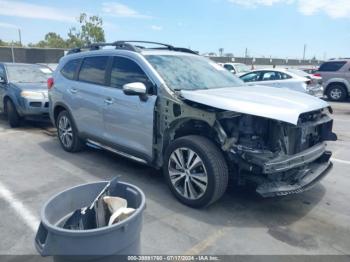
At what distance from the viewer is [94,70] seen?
17.5 ft

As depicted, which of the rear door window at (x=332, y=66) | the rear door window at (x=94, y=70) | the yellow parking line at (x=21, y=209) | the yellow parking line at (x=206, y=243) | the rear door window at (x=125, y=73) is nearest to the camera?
the yellow parking line at (x=206, y=243)

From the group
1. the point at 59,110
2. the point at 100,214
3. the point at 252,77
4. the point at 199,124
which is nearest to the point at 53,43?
the point at 252,77

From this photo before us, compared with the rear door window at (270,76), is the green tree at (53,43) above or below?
above

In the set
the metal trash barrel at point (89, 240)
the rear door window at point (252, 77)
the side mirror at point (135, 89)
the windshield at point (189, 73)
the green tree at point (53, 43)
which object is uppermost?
the green tree at point (53, 43)

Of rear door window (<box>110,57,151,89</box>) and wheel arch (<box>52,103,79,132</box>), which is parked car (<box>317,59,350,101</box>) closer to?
wheel arch (<box>52,103,79,132</box>)

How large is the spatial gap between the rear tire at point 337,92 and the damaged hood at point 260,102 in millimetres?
12192

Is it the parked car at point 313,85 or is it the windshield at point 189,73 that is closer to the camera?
the windshield at point 189,73

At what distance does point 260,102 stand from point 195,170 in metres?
1.02

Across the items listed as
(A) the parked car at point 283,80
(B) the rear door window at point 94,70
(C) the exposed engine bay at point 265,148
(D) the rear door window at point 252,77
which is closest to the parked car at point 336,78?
(A) the parked car at point 283,80

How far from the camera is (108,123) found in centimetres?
493

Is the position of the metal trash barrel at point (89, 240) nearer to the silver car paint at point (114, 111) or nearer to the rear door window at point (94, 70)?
the silver car paint at point (114, 111)

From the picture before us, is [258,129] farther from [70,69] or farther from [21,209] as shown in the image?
[70,69]

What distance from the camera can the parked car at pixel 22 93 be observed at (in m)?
7.95

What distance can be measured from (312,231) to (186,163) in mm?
1478
